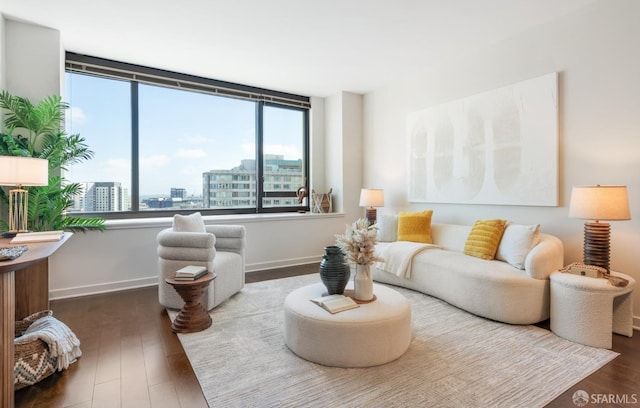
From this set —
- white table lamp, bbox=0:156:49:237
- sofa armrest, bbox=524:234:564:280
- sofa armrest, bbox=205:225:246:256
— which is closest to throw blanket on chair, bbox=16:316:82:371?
white table lamp, bbox=0:156:49:237

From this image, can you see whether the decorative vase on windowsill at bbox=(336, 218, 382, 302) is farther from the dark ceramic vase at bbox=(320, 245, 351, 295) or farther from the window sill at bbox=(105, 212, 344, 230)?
the window sill at bbox=(105, 212, 344, 230)

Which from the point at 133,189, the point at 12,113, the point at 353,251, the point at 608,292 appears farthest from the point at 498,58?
the point at 12,113

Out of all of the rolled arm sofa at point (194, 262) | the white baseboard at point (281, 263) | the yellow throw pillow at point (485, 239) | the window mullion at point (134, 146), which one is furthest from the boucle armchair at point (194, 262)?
the yellow throw pillow at point (485, 239)

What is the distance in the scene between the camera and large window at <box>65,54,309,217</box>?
401 centimetres

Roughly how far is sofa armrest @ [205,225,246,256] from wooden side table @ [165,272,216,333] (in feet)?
2.83

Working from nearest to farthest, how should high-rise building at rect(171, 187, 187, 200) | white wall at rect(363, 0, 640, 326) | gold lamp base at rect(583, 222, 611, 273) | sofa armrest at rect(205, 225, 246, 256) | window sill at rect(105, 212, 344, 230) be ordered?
gold lamp base at rect(583, 222, 611, 273) → white wall at rect(363, 0, 640, 326) → sofa armrest at rect(205, 225, 246, 256) → window sill at rect(105, 212, 344, 230) → high-rise building at rect(171, 187, 187, 200)

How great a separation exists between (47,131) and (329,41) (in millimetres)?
2991

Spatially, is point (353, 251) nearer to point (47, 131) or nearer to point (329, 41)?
point (329, 41)

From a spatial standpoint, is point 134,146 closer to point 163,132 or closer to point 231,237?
point 163,132

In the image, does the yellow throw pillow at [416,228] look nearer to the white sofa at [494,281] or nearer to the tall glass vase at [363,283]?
the white sofa at [494,281]

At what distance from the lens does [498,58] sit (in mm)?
3600

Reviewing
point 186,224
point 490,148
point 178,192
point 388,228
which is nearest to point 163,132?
point 178,192

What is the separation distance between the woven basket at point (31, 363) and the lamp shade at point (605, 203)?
381 centimetres

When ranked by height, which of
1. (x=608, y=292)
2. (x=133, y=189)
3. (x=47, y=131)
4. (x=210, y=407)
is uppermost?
(x=47, y=131)
